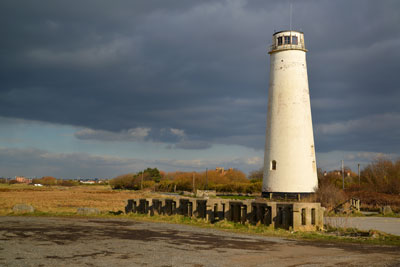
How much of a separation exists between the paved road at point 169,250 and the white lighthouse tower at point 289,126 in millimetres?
19475

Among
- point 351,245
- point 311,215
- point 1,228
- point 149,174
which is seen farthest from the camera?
point 149,174

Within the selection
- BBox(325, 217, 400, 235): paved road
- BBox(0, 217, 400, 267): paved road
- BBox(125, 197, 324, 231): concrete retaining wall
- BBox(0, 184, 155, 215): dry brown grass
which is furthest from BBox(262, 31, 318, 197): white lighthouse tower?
BBox(0, 217, 400, 267): paved road

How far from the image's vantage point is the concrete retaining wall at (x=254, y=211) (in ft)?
63.3

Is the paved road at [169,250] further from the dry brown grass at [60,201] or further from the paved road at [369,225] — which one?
the dry brown grass at [60,201]

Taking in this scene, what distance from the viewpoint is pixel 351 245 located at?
1454 cm

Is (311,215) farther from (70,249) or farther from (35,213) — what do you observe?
(35,213)

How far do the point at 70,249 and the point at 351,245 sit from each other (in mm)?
9542

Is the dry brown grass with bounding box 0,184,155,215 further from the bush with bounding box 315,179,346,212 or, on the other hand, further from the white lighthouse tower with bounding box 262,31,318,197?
the bush with bounding box 315,179,346,212

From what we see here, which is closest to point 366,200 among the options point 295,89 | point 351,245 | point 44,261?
point 295,89

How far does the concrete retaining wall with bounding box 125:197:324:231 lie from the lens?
63.3ft

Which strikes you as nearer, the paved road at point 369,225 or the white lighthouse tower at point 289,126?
the paved road at point 369,225

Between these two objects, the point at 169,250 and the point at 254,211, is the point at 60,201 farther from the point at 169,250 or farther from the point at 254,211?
the point at 169,250

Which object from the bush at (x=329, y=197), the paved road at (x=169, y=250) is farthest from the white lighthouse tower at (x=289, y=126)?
the paved road at (x=169, y=250)

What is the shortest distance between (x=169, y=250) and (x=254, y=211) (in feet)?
31.4
